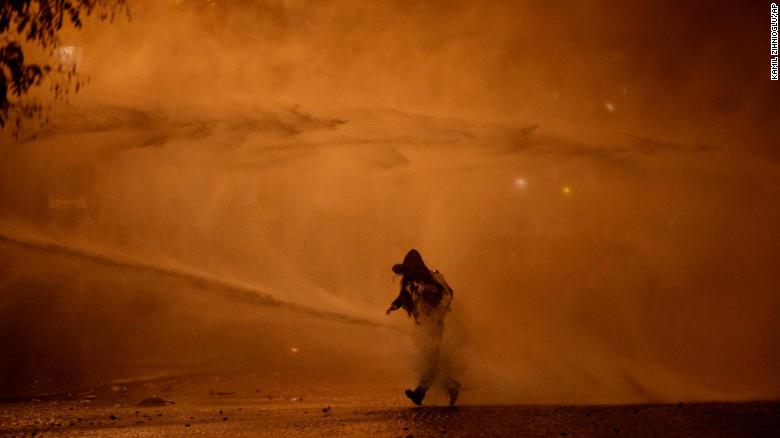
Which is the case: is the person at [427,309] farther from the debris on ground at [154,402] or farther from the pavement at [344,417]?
the debris on ground at [154,402]

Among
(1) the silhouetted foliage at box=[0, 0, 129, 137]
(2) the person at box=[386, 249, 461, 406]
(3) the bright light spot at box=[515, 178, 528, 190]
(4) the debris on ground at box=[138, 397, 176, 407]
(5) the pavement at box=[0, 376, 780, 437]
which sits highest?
(1) the silhouetted foliage at box=[0, 0, 129, 137]

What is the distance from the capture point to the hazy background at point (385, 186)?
47.8 feet

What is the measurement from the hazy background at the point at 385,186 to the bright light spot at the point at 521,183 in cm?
13

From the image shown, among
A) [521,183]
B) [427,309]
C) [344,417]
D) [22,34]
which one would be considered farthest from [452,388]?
[521,183]

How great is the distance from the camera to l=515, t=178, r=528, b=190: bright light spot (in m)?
16.5

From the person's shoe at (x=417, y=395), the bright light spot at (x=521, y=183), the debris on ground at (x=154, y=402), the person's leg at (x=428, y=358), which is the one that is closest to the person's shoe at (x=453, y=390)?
the person's leg at (x=428, y=358)

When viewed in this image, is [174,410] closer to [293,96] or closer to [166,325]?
[166,325]

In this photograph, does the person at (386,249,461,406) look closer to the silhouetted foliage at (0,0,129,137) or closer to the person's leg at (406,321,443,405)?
the person's leg at (406,321,443,405)

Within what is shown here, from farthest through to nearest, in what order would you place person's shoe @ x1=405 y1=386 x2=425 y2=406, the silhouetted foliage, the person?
1. the person
2. person's shoe @ x1=405 y1=386 x2=425 y2=406
3. the silhouetted foliage

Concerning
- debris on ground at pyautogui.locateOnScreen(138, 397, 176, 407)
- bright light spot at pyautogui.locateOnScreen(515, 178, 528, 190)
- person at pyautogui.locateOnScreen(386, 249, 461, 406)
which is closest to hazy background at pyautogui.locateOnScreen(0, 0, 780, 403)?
bright light spot at pyautogui.locateOnScreen(515, 178, 528, 190)

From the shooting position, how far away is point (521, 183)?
1656 centimetres

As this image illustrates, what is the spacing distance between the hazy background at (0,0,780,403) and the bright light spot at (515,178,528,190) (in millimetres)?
134

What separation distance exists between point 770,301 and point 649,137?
3748mm

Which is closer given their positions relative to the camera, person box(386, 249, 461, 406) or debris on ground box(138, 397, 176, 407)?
person box(386, 249, 461, 406)
